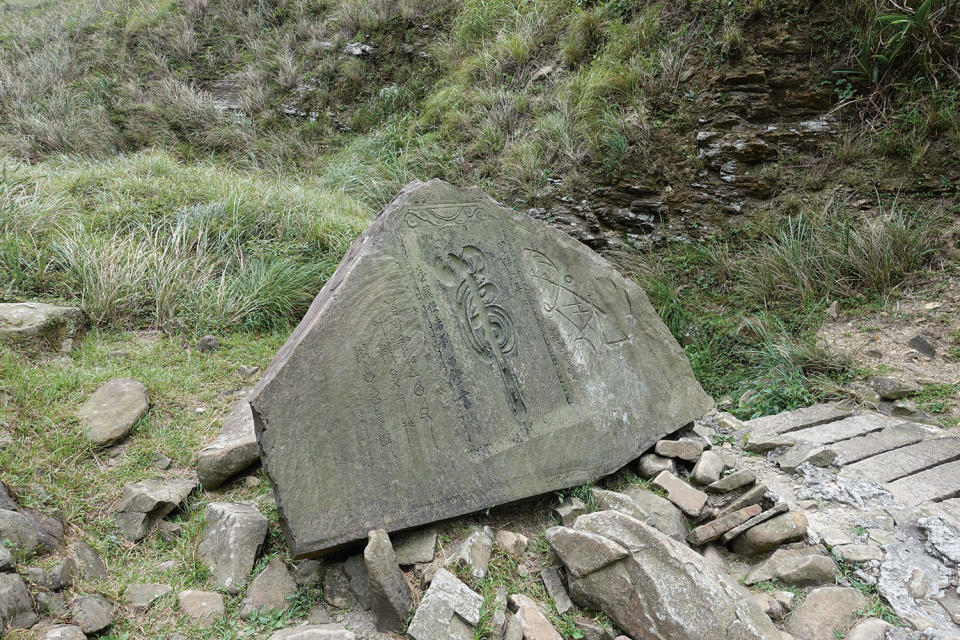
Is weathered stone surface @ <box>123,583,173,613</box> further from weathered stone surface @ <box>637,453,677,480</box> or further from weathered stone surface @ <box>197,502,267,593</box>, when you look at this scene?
weathered stone surface @ <box>637,453,677,480</box>

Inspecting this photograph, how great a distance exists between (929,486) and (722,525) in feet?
3.05

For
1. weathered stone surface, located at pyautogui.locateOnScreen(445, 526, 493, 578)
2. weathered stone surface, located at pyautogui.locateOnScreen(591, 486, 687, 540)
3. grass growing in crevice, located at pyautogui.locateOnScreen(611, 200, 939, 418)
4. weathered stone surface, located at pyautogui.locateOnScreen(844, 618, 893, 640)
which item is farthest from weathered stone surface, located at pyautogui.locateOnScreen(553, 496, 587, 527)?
→ grass growing in crevice, located at pyautogui.locateOnScreen(611, 200, 939, 418)

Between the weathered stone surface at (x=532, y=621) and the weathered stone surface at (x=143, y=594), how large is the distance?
3.99ft

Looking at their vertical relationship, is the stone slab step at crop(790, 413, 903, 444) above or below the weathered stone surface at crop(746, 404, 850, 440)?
above

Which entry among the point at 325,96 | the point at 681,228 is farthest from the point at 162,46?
the point at 681,228

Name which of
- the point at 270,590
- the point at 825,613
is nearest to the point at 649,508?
the point at 825,613

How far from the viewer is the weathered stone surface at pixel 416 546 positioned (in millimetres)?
2098

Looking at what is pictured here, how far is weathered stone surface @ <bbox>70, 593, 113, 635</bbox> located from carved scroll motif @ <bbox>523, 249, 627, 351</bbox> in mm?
2063

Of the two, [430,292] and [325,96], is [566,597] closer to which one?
[430,292]

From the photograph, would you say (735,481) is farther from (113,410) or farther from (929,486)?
(113,410)

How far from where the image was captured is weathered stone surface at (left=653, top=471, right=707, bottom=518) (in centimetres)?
238

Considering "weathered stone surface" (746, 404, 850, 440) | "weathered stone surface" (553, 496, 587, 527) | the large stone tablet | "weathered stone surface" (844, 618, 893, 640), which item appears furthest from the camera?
"weathered stone surface" (746, 404, 850, 440)

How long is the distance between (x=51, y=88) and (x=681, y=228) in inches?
358

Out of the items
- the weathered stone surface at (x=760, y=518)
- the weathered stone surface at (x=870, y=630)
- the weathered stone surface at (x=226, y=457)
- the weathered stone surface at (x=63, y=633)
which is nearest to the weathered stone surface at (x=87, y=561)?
the weathered stone surface at (x=63, y=633)
